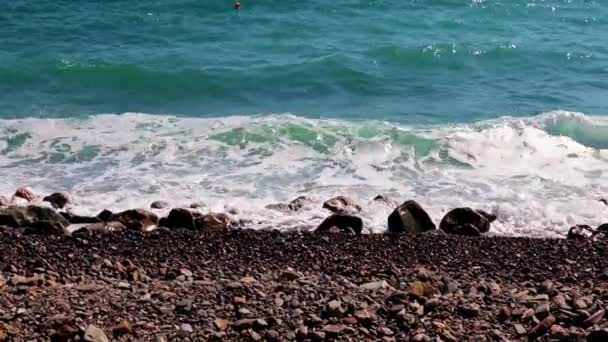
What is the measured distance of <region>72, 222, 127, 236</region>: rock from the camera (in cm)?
836

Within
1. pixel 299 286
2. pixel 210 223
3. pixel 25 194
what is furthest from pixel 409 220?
pixel 25 194

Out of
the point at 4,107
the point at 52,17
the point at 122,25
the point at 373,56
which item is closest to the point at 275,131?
the point at 4,107

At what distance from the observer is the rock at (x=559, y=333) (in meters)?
5.72

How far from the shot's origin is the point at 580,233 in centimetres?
911

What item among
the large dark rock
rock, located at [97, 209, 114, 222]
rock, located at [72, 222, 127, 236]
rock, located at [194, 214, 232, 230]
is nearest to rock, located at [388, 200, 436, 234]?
the large dark rock

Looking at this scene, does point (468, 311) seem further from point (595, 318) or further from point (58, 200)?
point (58, 200)

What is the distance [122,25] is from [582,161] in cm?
1472

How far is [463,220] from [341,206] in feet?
5.04

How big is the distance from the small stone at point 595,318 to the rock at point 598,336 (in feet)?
0.84

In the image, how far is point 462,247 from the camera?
322 inches

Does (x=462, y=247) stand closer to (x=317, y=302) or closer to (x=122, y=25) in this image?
(x=317, y=302)

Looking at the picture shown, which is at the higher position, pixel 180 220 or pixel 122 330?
pixel 122 330

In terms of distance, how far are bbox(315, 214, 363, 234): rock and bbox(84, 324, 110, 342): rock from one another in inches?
146

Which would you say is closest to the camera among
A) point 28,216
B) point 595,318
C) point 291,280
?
point 595,318
